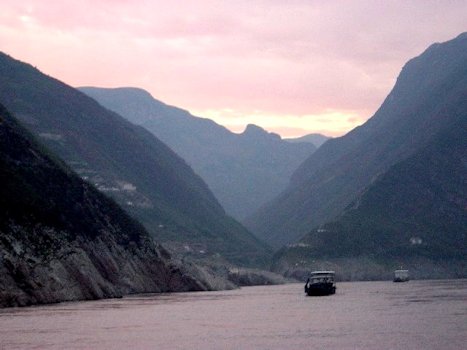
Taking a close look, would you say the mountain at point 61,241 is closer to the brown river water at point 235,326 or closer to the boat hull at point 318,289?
the brown river water at point 235,326

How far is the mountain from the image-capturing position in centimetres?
12662

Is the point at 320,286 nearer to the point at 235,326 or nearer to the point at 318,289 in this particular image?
the point at 318,289

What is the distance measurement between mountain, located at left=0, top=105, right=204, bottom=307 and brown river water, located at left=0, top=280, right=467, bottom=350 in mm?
5982

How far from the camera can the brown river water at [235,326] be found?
74.3 meters

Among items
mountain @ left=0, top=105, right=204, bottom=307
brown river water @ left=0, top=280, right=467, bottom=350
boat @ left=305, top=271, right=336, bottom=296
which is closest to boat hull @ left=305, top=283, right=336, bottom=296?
boat @ left=305, top=271, right=336, bottom=296

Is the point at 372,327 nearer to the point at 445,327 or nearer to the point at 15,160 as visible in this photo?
the point at 445,327

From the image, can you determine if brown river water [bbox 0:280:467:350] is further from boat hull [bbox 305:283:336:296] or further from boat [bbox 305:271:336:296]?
boat [bbox 305:271:336:296]

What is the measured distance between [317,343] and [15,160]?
10153cm

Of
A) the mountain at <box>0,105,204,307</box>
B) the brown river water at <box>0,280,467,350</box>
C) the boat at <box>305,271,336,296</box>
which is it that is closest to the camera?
the brown river water at <box>0,280,467,350</box>

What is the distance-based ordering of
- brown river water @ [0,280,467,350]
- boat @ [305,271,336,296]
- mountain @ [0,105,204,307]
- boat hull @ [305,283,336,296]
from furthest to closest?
1. boat @ [305,271,336,296]
2. boat hull @ [305,283,336,296]
3. mountain @ [0,105,204,307]
4. brown river water @ [0,280,467,350]

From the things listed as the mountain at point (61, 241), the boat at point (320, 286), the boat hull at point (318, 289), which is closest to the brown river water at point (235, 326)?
the mountain at point (61, 241)

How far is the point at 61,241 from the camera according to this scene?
144m

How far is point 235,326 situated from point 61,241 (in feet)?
189

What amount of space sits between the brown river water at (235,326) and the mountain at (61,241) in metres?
5.98
